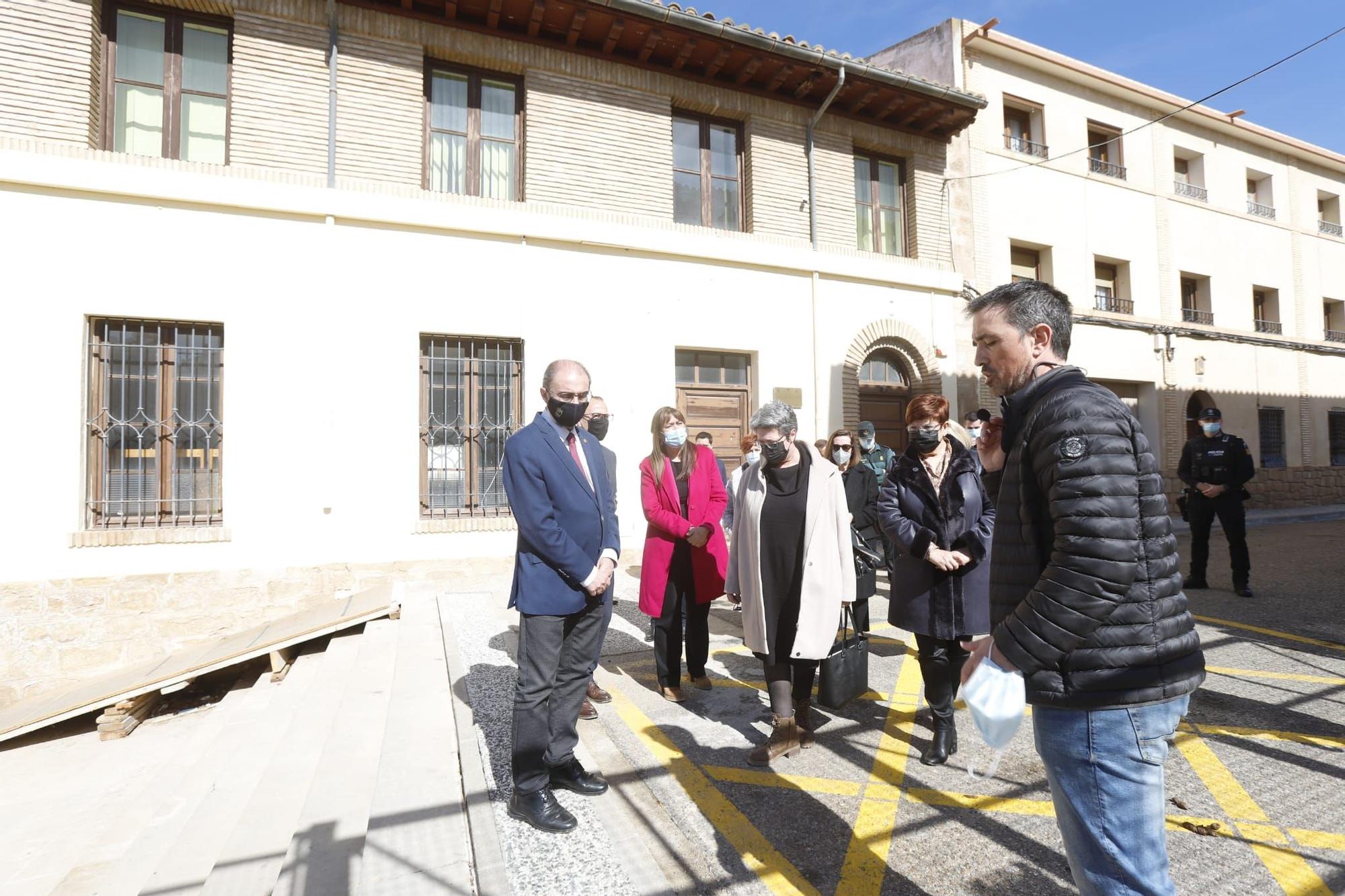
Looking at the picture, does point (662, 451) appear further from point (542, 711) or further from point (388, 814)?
point (388, 814)

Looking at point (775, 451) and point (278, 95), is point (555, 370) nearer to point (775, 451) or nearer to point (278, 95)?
point (775, 451)

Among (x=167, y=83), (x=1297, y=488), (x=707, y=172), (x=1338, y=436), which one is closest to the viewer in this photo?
(x=167, y=83)

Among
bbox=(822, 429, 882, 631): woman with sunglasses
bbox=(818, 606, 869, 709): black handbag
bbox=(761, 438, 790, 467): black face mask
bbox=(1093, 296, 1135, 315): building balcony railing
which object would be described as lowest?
bbox=(818, 606, 869, 709): black handbag

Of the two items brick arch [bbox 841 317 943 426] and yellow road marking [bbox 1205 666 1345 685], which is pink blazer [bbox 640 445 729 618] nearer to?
yellow road marking [bbox 1205 666 1345 685]

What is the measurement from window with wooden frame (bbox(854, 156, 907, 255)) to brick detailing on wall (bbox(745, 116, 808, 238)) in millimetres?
1235

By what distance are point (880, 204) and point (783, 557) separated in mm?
9950

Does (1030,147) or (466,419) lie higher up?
(1030,147)

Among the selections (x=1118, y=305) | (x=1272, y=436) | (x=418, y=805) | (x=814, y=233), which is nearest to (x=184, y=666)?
(x=418, y=805)

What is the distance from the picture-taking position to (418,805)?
2963 mm

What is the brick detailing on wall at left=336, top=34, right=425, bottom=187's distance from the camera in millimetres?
8141

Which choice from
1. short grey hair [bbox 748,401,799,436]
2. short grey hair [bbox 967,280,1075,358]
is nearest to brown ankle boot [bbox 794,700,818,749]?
short grey hair [bbox 748,401,799,436]

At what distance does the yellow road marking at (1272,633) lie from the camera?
529 cm

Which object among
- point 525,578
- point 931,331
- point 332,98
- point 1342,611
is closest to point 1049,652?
point 525,578

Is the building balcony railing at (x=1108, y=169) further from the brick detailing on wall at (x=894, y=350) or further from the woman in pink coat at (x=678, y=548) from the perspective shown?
the woman in pink coat at (x=678, y=548)
